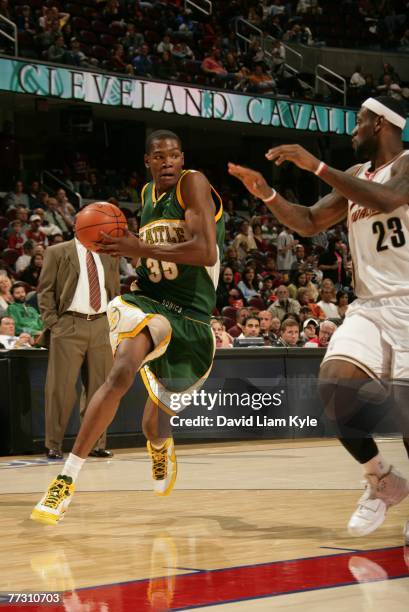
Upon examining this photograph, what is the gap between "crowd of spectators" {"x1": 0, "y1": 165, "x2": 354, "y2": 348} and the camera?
36.5 feet

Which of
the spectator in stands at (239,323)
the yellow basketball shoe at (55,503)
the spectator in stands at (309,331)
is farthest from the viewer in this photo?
the spectator in stands at (239,323)

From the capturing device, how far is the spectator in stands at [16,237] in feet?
45.5

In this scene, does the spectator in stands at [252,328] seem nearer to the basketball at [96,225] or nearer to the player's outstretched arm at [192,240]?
the player's outstretched arm at [192,240]

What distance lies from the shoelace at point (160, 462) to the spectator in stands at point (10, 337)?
4.33m

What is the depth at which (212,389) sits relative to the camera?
1008 cm

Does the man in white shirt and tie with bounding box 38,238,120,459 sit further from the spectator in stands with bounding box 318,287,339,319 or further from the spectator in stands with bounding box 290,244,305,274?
the spectator in stands with bounding box 290,244,305,274

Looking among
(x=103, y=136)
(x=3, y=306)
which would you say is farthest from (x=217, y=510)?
(x=103, y=136)

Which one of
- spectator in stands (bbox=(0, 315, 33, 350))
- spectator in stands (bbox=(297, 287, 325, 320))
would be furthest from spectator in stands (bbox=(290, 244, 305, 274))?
spectator in stands (bbox=(0, 315, 33, 350))

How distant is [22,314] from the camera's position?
10664mm

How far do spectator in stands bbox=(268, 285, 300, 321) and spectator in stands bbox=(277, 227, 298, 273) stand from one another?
11.5 ft

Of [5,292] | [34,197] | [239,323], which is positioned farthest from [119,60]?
[5,292]

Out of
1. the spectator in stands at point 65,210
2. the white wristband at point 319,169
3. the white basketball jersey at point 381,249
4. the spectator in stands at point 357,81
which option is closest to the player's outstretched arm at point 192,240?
the white basketball jersey at point 381,249

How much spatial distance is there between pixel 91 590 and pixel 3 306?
24.4 feet

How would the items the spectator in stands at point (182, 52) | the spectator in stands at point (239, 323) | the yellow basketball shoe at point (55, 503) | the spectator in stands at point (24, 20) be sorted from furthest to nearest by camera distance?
1. the spectator in stands at point (182, 52)
2. the spectator in stands at point (24, 20)
3. the spectator in stands at point (239, 323)
4. the yellow basketball shoe at point (55, 503)
